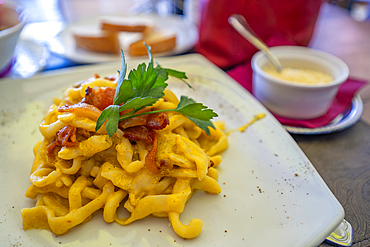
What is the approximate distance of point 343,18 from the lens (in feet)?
16.9

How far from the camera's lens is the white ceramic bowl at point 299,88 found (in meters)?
2.37

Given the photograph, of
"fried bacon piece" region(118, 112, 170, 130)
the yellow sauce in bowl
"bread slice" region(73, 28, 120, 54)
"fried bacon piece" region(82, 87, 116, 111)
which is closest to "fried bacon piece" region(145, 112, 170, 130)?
"fried bacon piece" region(118, 112, 170, 130)

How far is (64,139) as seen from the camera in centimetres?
170

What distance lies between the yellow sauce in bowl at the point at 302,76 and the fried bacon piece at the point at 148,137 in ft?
4.99

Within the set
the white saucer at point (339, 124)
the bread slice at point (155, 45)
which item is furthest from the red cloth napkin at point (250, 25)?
the white saucer at point (339, 124)

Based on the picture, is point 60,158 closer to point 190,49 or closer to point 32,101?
point 32,101

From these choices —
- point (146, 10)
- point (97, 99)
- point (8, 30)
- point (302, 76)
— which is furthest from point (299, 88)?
point (146, 10)

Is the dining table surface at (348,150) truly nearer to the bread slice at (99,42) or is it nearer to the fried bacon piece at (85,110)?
the bread slice at (99,42)

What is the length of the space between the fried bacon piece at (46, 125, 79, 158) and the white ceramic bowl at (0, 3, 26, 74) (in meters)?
1.49

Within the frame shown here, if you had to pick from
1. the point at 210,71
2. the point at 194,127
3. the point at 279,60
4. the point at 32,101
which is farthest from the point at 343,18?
the point at 32,101

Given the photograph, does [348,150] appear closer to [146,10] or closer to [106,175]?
[106,175]

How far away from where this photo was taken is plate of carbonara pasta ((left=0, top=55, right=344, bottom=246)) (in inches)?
60.3

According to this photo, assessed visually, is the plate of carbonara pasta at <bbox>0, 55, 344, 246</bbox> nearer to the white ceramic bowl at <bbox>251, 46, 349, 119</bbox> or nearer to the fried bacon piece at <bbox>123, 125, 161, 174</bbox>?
the fried bacon piece at <bbox>123, 125, 161, 174</bbox>

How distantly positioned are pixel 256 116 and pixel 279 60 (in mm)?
924
